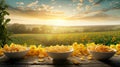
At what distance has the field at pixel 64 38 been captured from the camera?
4203 millimetres

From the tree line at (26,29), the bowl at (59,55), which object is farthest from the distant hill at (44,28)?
the bowl at (59,55)

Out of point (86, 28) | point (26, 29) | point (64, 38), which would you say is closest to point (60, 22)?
point (64, 38)

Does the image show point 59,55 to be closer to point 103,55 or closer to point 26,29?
point 103,55

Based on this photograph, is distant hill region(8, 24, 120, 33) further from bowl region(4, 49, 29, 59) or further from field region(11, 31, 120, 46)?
bowl region(4, 49, 29, 59)

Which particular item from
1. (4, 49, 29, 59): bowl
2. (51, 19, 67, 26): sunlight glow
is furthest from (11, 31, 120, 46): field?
(4, 49, 29, 59): bowl

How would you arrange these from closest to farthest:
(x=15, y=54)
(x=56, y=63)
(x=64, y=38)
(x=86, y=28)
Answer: (x=56, y=63) → (x=15, y=54) → (x=64, y=38) → (x=86, y=28)

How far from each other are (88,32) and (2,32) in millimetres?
1863

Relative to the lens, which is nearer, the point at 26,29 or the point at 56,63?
the point at 56,63

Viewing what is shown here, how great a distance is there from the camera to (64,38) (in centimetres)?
420

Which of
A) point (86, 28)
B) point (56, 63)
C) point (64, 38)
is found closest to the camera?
point (56, 63)

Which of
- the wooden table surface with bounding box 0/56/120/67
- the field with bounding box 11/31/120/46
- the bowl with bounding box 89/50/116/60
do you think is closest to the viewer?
the wooden table surface with bounding box 0/56/120/67

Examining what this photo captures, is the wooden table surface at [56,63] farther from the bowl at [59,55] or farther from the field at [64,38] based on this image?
the field at [64,38]

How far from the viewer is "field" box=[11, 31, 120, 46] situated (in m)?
4.20

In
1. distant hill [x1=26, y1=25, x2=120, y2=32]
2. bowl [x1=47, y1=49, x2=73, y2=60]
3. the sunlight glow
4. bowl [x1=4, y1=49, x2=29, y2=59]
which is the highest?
the sunlight glow
